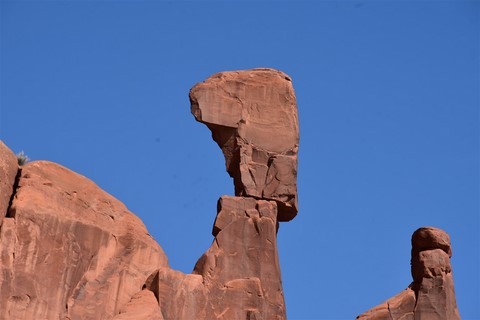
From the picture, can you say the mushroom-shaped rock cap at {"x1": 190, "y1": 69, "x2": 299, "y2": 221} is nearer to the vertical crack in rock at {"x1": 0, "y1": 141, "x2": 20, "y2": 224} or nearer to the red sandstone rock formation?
the red sandstone rock formation

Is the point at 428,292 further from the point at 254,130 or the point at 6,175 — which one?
the point at 6,175

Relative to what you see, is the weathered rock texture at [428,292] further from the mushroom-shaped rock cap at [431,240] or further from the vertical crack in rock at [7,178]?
the vertical crack in rock at [7,178]

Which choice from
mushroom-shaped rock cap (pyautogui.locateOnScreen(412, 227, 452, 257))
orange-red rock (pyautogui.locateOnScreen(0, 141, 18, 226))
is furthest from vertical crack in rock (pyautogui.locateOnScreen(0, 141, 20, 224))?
mushroom-shaped rock cap (pyautogui.locateOnScreen(412, 227, 452, 257))

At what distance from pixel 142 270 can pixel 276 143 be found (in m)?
5.75

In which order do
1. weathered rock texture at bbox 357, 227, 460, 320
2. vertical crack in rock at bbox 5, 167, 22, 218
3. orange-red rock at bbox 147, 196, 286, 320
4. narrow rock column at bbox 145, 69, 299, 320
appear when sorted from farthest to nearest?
weathered rock texture at bbox 357, 227, 460, 320
narrow rock column at bbox 145, 69, 299, 320
orange-red rock at bbox 147, 196, 286, 320
vertical crack in rock at bbox 5, 167, 22, 218

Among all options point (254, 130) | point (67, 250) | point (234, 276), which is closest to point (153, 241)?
point (234, 276)

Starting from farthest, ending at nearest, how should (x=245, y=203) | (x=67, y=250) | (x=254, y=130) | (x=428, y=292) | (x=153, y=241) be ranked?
(x=254, y=130), (x=428, y=292), (x=153, y=241), (x=245, y=203), (x=67, y=250)

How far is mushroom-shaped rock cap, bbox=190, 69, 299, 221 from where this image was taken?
47.4 metres

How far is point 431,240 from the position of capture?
4822cm

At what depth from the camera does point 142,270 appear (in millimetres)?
45938

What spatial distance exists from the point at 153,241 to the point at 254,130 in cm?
456

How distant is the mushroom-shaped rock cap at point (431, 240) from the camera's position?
48.2m

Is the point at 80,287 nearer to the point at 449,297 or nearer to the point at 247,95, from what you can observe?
the point at 247,95

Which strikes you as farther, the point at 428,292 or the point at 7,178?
the point at 428,292
